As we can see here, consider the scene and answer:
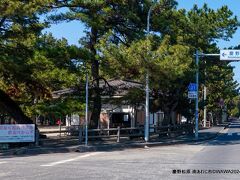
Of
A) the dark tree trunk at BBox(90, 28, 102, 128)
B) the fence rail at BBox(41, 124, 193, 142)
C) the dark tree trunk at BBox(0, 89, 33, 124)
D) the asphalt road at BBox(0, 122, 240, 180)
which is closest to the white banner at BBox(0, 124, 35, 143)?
the fence rail at BBox(41, 124, 193, 142)

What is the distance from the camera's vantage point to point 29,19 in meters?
22.9

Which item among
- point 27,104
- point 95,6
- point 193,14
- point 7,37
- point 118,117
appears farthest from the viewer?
point 118,117

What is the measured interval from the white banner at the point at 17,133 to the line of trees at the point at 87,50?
105 inches

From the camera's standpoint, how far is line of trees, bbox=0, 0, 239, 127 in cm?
2284

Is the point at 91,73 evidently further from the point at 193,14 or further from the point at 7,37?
the point at 193,14

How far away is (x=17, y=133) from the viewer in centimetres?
2248

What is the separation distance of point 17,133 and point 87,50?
572 centimetres

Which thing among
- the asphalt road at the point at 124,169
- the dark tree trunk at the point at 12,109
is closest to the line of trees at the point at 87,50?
the dark tree trunk at the point at 12,109

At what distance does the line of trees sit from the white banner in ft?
8.71

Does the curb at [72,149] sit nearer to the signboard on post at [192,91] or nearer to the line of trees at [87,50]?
the line of trees at [87,50]

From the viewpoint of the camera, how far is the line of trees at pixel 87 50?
22844mm

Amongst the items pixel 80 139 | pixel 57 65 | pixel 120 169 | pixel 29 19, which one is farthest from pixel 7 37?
pixel 120 169

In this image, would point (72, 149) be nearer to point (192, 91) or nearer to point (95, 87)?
point (95, 87)

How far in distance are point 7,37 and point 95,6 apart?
5.05 metres
